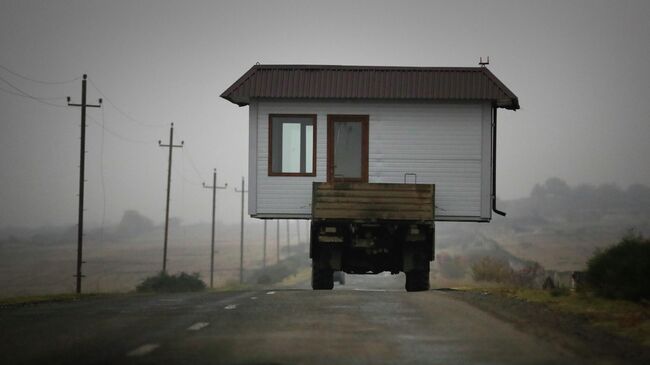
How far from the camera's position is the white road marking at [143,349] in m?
11.1

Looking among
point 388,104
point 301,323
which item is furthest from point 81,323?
point 388,104

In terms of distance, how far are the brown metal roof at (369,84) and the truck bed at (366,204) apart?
314 centimetres

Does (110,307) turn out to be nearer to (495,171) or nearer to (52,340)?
(52,340)

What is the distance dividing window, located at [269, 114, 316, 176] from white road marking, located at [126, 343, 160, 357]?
1733cm

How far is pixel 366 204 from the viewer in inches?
1077

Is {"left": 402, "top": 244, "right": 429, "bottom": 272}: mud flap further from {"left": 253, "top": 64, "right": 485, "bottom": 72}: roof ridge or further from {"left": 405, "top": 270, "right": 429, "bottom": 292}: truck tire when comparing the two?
{"left": 253, "top": 64, "right": 485, "bottom": 72}: roof ridge

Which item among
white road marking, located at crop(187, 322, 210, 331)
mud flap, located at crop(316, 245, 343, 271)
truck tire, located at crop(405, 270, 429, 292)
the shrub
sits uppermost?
mud flap, located at crop(316, 245, 343, 271)

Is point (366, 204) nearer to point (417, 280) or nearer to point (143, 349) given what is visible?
point (417, 280)

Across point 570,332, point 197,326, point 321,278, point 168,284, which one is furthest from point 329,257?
point 168,284

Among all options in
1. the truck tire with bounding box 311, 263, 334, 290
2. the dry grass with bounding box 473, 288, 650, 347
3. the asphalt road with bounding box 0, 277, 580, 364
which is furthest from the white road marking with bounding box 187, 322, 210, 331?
the truck tire with bounding box 311, 263, 334, 290

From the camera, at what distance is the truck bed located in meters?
27.3

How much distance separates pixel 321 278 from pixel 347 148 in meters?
3.84

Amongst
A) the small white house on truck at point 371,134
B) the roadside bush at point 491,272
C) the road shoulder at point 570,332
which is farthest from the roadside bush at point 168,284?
the road shoulder at point 570,332

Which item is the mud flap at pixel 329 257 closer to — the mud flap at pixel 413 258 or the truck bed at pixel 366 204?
the truck bed at pixel 366 204
